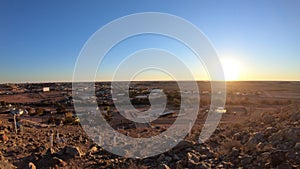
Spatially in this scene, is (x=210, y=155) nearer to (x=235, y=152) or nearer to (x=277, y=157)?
(x=235, y=152)

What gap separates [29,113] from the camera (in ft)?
91.6

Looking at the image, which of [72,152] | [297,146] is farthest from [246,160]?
[72,152]

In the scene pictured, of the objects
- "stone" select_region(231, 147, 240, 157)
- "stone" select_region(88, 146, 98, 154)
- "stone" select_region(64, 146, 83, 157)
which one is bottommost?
"stone" select_region(88, 146, 98, 154)

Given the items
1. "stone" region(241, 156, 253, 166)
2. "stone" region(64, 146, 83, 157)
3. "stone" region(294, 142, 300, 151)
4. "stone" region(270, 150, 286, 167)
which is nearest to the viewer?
"stone" region(270, 150, 286, 167)

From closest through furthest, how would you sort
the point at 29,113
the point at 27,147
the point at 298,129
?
the point at 298,129 < the point at 27,147 < the point at 29,113

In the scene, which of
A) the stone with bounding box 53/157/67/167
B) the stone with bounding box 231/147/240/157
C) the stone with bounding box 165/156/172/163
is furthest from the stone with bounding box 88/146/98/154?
the stone with bounding box 231/147/240/157

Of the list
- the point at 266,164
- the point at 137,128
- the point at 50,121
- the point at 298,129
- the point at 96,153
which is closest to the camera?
the point at 266,164

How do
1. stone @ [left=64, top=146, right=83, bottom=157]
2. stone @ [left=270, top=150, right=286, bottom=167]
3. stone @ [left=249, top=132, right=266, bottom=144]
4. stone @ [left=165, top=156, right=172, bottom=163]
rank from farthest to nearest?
stone @ [left=64, top=146, right=83, bottom=157] < stone @ [left=165, top=156, right=172, bottom=163] < stone @ [left=249, top=132, right=266, bottom=144] < stone @ [left=270, top=150, right=286, bottom=167]

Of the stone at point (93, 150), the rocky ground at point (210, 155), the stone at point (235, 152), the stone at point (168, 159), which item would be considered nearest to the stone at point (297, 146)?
the rocky ground at point (210, 155)

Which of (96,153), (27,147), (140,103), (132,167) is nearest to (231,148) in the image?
(132,167)

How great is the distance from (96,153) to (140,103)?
2514 cm

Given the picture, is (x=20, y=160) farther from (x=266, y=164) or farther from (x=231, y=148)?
(x=266, y=164)

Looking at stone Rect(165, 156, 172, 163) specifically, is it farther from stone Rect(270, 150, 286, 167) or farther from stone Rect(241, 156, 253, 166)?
stone Rect(270, 150, 286, 167)

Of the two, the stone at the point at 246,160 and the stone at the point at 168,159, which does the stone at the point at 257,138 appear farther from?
the stone at the point at 168,159
